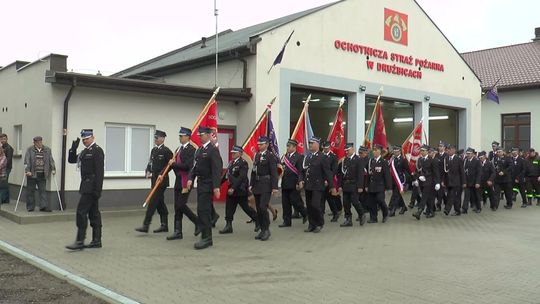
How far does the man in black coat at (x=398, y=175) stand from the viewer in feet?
45.0

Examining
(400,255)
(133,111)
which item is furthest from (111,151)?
(400,255)

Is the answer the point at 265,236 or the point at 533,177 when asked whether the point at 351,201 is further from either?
the point at 533,177

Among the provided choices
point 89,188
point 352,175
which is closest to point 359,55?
point 352,175

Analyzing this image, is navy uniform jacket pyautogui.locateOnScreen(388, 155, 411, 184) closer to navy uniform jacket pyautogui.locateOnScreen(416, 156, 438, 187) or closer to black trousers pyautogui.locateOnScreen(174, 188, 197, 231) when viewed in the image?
navy uniform jacket pyautogui.locateOnScreen(416, 156, 438, 187)

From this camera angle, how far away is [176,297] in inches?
229

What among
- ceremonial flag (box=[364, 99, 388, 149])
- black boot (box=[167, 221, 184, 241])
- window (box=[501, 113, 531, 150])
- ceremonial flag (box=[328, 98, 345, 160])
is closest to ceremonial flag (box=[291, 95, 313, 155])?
ceremonial flag (box=[328, 98, 345, 160])

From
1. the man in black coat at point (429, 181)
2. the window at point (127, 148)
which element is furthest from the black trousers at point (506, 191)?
the window at point (127, 148)

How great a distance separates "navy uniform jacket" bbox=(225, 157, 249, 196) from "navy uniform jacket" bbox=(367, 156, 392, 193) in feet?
11.3

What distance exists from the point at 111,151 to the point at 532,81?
67.0ft

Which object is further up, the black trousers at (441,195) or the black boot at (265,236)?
the black trousers at (441,195)

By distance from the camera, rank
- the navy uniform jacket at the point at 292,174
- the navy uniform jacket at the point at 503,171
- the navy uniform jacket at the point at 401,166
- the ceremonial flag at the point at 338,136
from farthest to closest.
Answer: the navy uniform jacket at the point at 503,171 < the navy uniform jacket at the point at 401,166 < the ceremonial flag at the point at 338,136 < the navy uniform jacket at the point at 292,174

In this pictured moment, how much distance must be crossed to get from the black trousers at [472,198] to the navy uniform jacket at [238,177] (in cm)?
730

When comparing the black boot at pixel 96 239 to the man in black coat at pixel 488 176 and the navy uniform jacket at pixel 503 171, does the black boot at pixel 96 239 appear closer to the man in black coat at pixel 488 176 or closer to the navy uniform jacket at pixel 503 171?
the man in black coat at pixel 488 176

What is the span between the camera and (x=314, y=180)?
34.9 feet
